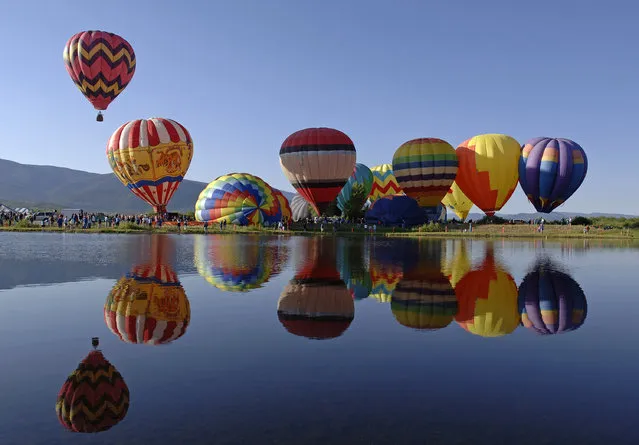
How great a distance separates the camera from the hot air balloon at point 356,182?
7350 centimetres

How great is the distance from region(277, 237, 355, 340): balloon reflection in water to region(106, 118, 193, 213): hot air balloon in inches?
1452

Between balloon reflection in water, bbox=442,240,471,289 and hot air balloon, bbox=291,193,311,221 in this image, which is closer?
balloon reflection in water, bbox=442,240,471,289

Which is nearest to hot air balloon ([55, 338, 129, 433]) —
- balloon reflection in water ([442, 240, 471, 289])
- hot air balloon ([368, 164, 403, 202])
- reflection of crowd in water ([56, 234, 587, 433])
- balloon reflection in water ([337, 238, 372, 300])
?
reflection of crowd in water ([56, 234, 587, 433])

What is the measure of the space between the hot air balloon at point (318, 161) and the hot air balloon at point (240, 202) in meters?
9.06

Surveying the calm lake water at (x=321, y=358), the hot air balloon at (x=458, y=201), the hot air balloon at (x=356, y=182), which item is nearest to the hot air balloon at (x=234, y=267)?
the calm lake water at (x=321, y=358)

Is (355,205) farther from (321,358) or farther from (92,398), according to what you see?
(92,398)

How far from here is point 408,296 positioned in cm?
1527

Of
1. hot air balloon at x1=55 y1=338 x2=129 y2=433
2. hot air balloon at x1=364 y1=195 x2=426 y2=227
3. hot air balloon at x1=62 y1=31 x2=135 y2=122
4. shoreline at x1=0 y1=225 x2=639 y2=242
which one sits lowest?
hot air balloon at x1=55 y1=338 x2=129 y2=433

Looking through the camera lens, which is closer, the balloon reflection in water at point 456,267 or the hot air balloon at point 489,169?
the balloon reflection in water at point 456,267

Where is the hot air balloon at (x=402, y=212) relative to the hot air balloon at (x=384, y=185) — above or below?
below

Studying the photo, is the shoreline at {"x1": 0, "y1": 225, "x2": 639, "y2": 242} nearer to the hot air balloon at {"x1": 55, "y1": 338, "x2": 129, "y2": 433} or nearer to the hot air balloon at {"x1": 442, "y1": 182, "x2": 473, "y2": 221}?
the hot air balloon at {"x1": 442, "y1": 182, "x2": 473, "y2": 221}

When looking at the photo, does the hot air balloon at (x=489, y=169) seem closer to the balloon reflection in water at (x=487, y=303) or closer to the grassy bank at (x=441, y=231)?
the grassy bank at (x=441, y=231)

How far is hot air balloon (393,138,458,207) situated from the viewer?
56.4 metres

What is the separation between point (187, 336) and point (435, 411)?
17.5 feet
